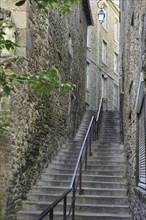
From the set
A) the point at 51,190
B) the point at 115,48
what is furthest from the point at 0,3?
the point at 115,48

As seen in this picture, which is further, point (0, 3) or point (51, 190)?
point (51, 190)

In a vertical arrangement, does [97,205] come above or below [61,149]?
below

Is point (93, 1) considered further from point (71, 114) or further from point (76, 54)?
point (71, 114)

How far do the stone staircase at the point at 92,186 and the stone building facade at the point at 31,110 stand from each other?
28 cm

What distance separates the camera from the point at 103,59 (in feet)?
81.7

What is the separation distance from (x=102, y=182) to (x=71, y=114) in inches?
199

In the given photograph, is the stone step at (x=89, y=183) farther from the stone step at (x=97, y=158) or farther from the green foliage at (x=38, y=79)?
the green foliage at (x=38, y=79)

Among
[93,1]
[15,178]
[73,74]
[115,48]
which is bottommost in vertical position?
[15,178]

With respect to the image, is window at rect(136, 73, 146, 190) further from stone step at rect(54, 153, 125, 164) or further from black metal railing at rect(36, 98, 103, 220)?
stone step at rect(54, 153, 125, 164)

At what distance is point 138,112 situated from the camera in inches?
251

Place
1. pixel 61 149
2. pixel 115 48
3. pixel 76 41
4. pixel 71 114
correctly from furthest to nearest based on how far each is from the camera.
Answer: pixel 115 48, pixel 76 41, pixel 71 114, pixel 61 149

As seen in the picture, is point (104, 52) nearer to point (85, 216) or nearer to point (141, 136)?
point (85, 216)

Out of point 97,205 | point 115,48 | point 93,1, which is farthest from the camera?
point 115,48

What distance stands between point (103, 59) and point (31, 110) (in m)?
17.1
